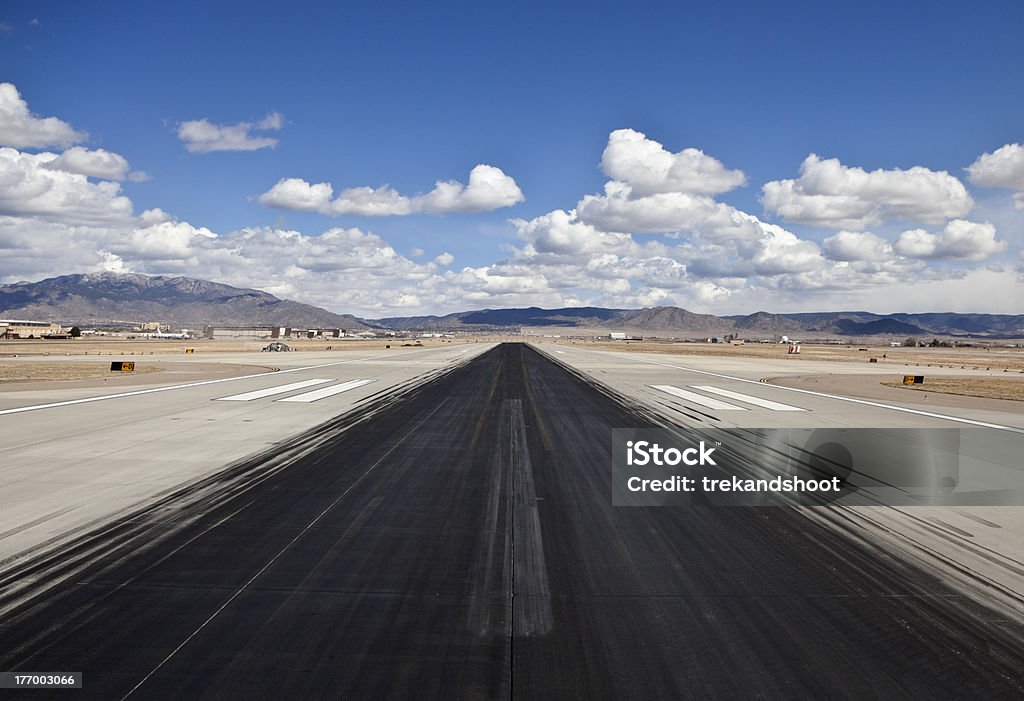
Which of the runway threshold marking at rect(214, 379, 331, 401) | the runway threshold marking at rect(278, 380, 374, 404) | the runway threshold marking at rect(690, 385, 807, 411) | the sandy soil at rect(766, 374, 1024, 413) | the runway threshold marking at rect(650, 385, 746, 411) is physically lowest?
the runway threshold marking at rect(214, 379, 331, 401)

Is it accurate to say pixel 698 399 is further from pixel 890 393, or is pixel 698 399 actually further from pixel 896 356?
pixel 896 356

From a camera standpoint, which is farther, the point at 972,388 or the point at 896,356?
the point at 896,356

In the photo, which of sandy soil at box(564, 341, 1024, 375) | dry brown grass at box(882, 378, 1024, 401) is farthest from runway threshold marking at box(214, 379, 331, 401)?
sandy soil at box(564, 341, 1024, 375)

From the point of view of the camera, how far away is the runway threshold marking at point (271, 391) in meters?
24.2

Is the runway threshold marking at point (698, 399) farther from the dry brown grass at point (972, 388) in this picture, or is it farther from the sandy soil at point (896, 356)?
the sandy soil at point (896, 356)

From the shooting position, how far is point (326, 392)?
88.6 ft

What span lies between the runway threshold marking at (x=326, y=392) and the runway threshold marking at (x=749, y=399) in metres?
15.0

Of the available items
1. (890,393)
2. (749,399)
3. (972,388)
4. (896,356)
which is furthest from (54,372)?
(896,356)

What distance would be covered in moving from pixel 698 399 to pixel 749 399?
77.3 inches

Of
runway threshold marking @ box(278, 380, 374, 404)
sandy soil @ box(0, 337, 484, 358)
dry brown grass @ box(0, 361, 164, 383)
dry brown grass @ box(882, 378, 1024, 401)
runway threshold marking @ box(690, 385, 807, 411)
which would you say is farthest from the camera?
sandy soil @ box(0, 337, 484, 358)

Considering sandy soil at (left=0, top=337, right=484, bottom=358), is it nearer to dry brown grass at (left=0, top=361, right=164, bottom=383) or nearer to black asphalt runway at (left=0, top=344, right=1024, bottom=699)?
dry brown grass at (left=0, top=361, right=164, bottom=383)

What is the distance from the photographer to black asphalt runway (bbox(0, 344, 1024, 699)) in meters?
4.93

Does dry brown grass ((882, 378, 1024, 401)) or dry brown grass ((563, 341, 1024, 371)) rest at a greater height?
dry brown grass ((563, 341, 1024, 371))

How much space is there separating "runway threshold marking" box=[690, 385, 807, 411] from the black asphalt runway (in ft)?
46.6
